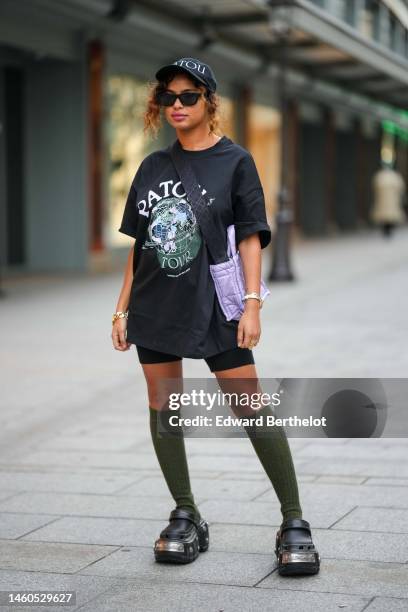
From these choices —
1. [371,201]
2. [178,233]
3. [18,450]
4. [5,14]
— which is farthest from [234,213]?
[371,201]

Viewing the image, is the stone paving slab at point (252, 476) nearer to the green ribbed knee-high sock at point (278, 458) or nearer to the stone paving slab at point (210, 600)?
the green ribbed knee-high sock at point (278, 458)

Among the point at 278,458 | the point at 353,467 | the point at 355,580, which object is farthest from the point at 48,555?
the point at 353,467

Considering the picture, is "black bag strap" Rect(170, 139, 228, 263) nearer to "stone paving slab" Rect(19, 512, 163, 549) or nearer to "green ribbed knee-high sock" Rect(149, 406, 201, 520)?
"green ribbed knee-high sock" Rect(149, 406, 201, 520)

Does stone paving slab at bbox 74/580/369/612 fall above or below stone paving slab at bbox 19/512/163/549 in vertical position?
above

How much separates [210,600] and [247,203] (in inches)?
53.0

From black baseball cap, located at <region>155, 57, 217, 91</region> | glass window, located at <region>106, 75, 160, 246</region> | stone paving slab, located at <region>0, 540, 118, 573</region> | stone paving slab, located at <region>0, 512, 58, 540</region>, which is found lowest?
stone paving slab, located at <region>0, 512, 58, 540</region>

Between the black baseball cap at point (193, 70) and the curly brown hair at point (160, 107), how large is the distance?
0.06 ft

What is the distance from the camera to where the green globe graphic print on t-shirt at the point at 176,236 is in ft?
14.1

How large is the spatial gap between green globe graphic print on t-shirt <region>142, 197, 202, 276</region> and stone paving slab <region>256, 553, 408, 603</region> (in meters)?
1.13

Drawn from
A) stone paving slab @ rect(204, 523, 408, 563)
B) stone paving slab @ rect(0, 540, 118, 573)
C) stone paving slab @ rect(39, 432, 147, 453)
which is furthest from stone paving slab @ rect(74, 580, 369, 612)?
stone paving slab @ rect(39, 432, 147, 453)

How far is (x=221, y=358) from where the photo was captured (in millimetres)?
4348

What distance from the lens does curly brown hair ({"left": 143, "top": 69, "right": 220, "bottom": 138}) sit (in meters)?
4.41

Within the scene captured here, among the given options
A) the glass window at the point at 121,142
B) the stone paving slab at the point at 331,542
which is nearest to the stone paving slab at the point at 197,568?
the stone paving slab at the point at 331,542

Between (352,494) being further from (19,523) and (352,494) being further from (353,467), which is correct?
(19,523)
